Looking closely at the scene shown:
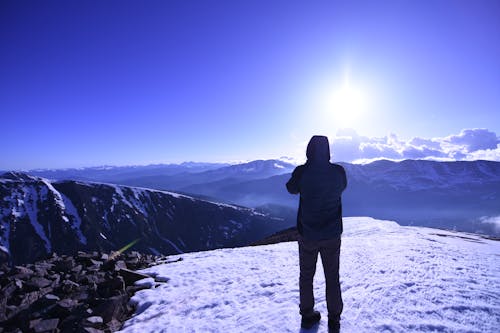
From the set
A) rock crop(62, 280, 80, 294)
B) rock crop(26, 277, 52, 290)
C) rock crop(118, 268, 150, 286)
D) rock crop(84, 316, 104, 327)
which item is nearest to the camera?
rock crop(84, 316, 104, 327)

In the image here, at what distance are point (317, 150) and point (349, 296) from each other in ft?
16.6

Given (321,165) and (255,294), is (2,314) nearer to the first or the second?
(255,294)

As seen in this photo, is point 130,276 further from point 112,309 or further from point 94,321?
point 94,321

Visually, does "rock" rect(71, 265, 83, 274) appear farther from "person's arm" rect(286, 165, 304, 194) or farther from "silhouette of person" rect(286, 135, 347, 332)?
"person's arm" rect(286, 165, 304, 194)

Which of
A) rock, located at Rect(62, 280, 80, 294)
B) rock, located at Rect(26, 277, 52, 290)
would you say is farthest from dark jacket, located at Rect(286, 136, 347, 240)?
rock, located at Rect(26, 277, 52, 290)

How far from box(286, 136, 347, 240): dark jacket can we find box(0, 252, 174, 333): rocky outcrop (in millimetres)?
6038

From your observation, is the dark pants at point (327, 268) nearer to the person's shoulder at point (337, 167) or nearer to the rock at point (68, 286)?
the person's shoulder at point (337, 167)

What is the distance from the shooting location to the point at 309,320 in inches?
264

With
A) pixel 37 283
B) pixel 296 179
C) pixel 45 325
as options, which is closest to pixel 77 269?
pixel 37 283

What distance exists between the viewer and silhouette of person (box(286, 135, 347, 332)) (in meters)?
6.27

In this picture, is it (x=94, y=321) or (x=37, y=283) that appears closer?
(x=94, y=321)

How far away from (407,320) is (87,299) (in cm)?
921

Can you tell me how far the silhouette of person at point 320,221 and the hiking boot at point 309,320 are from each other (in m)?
0.09

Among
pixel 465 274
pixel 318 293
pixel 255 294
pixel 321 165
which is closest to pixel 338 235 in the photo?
pixel 321 165
